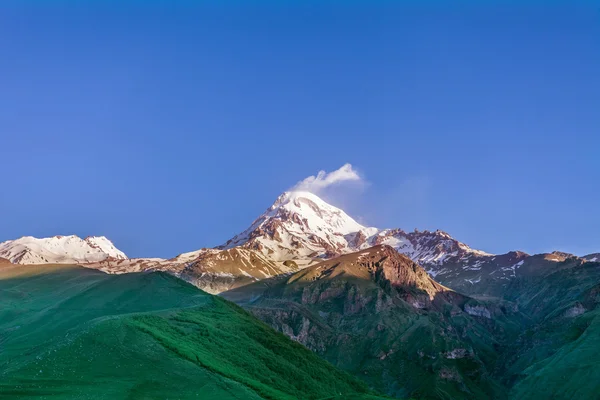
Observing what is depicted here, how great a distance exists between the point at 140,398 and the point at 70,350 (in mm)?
29844

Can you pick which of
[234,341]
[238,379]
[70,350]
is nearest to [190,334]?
[234,341]

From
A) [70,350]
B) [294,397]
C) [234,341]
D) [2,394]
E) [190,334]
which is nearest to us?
[2,394]

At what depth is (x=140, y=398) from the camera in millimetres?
112438

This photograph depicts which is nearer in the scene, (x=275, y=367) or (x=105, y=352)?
(x=105, y=352)

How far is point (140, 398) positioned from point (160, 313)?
81492 mm

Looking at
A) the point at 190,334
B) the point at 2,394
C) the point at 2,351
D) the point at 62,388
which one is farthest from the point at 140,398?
the point at 2,351

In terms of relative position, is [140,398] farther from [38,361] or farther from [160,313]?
[160,313]

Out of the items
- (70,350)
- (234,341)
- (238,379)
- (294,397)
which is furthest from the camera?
(234,341)

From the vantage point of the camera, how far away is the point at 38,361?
124 metres

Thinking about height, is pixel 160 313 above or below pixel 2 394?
above

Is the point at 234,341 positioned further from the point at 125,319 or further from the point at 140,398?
the point at 140,398

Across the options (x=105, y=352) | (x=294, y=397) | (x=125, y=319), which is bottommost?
(x=294, y=397)

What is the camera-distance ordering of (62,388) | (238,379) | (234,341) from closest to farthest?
(62,388), (238,379), (234,341)

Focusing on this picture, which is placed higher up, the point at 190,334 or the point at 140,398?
the point at 190,334
